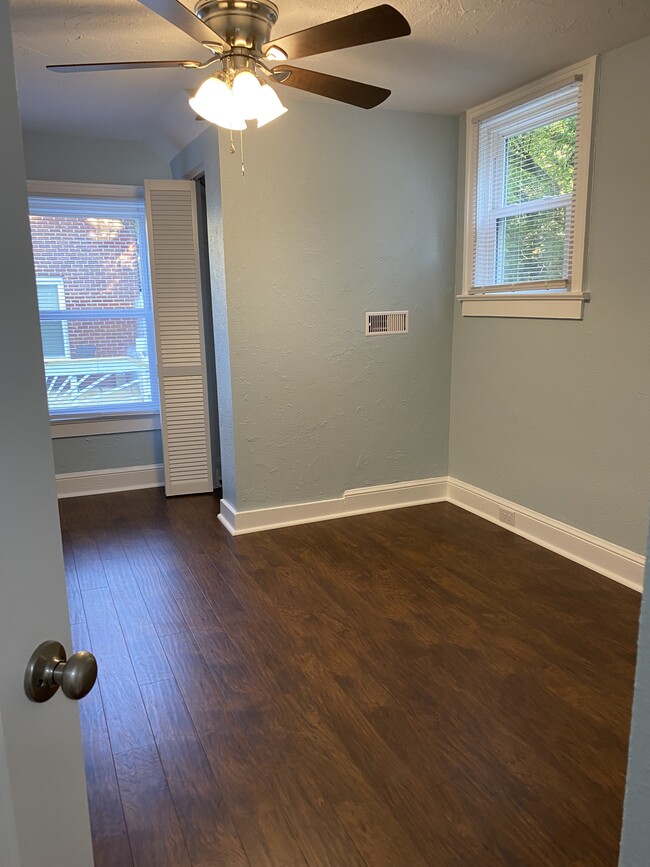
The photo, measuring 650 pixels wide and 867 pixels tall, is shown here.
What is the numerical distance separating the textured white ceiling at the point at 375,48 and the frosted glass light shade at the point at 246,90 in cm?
45

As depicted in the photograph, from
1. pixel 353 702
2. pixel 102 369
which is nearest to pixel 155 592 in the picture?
pixel 353 702

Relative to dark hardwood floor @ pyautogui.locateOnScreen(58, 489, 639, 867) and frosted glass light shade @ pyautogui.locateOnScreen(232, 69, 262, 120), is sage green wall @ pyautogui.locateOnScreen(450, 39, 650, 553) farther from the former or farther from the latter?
frosted glass light shade @ pyautogui.locateOnScreen(232, 69, 262, 120)

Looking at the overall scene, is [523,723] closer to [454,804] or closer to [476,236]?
[454,804]

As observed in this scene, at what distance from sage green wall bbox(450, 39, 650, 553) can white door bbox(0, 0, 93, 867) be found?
2.79m

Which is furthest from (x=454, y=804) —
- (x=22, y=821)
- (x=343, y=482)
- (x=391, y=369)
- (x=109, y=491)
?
(x=109, y=491)

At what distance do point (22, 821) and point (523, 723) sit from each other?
182cm

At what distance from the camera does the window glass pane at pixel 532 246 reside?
3.33 meters

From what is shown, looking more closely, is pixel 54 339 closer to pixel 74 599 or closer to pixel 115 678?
pixel 74 599

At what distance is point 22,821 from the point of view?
69cm

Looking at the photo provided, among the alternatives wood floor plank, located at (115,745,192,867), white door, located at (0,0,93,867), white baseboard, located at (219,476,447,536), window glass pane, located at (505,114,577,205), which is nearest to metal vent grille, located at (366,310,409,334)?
window glass pane, located at (505,114,577,205)

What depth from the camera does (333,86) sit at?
2428 millimetres

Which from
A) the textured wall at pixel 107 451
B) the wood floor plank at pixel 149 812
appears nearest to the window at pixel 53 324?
the textured wall at pixel 107 451

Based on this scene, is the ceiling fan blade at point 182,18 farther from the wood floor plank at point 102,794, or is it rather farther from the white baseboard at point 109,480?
the white baseboard at point 109,480

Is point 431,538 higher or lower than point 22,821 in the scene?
lower
